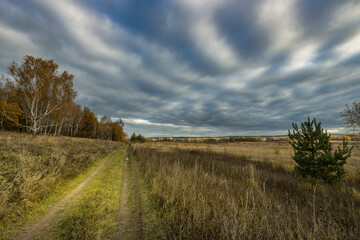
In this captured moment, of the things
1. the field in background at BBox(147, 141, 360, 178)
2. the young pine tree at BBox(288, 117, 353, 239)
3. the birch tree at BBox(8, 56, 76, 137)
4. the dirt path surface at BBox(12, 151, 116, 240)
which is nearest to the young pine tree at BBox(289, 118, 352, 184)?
the young pine tree at BBox(288, 117, 353, 239)

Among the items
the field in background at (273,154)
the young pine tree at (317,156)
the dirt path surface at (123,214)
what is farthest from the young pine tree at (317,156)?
the dirt path surface at (123,214)

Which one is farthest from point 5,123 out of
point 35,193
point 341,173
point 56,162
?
point 341,173

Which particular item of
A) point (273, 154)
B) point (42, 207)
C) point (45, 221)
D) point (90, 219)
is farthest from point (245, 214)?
point (273, 154)

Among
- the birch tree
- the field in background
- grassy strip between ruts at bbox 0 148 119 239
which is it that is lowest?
the field in background

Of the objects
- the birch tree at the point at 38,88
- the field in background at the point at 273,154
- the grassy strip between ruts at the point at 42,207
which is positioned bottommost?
the field in background at the point at 273,154

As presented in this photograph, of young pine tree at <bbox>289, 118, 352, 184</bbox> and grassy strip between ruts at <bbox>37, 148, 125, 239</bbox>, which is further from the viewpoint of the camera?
young pine tree at <bbox>289, 118, 352, 184</bbox>

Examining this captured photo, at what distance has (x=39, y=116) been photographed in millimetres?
16906

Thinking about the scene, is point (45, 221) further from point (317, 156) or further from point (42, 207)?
point (317, 156)

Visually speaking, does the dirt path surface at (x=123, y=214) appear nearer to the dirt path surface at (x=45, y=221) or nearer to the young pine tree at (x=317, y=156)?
the dirt path surface at (x=45, y=221)

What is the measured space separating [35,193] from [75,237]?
136 inches

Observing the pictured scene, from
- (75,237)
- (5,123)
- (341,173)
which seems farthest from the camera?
(5,123)

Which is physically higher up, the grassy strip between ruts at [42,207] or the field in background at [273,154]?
the grassy strip between ruts at [42,207]

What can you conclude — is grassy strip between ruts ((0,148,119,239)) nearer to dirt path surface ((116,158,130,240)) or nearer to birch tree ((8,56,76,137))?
dirt path surface ((116,158,130,240))

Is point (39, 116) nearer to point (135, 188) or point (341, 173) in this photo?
point (135, 188)
